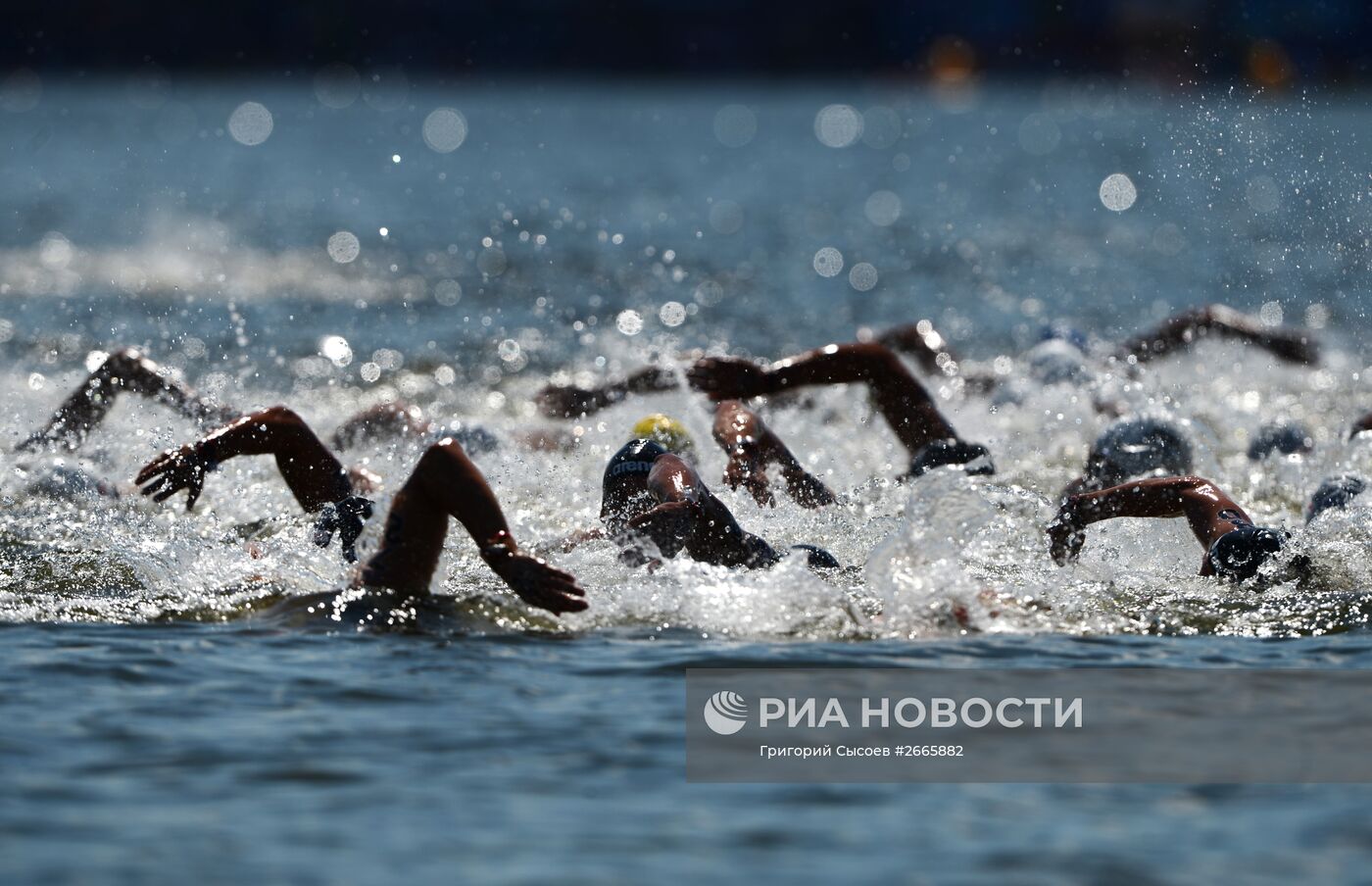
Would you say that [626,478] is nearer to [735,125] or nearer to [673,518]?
[673,518]

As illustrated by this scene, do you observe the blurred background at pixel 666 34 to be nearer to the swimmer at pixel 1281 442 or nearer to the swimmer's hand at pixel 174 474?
the swimmer at pixel 1281 442

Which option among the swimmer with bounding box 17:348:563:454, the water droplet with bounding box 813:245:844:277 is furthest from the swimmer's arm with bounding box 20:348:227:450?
the water droplet with bounding box 813:245:844:277

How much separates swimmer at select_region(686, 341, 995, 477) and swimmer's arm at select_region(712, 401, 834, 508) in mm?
149

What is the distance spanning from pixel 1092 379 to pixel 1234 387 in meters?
2.41

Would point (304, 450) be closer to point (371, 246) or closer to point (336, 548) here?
point (336, 548)

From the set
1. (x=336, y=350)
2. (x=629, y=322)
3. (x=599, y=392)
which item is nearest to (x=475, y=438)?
(x=599, y=392)

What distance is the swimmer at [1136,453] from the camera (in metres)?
10.9

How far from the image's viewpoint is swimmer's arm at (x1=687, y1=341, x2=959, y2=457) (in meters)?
10.1

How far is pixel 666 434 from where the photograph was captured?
33.7ft

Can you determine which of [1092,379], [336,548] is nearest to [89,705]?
[336,548]

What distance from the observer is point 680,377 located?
37.2 feet

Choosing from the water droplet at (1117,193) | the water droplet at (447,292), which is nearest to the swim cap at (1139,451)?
the water droplet at (447,292)

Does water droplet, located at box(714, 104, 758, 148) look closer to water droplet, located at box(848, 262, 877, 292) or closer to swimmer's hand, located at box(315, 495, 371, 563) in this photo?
water droplet, located at box(848, 262, 877, 292)

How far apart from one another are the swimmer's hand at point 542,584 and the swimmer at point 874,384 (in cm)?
293
